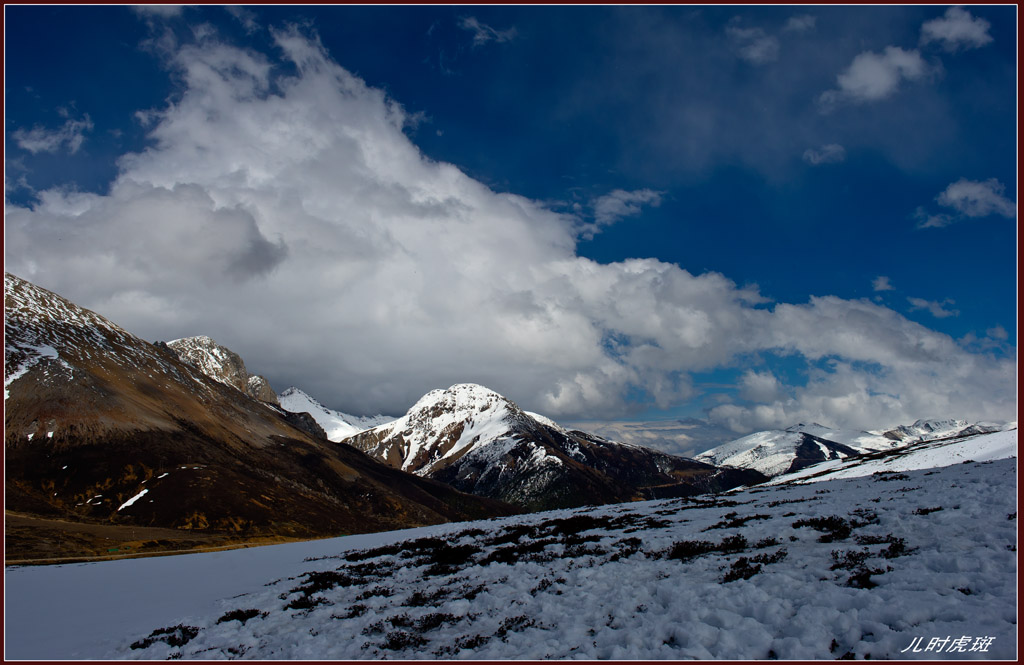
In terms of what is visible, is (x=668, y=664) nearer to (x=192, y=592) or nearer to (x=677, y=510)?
(x=192, y=592)

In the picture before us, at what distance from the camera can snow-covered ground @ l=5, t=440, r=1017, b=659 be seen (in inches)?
416

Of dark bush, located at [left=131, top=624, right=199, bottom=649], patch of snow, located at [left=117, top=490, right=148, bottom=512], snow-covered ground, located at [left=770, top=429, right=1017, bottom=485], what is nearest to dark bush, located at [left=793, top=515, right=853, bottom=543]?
dark bush, located at [left=131, top=624, right=199, bottom=649]

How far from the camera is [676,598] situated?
1343 centimetres

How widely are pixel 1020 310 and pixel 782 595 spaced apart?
9371mm

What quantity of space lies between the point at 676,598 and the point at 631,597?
150 centimetres

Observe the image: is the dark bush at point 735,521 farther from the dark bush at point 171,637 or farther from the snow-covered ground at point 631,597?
the dark bush at point 171,637

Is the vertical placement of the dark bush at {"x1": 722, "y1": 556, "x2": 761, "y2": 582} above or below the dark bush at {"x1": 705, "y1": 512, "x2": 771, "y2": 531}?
above

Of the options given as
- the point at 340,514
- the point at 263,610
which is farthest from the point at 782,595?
the point at 340,514

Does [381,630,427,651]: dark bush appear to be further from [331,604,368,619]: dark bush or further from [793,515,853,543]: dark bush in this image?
[793,515,853,543]: dark bush

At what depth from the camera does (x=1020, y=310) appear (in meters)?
12.4

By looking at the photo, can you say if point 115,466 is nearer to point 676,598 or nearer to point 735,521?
point 735,521

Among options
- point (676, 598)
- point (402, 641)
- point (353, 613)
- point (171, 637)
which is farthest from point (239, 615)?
point (676, 598)

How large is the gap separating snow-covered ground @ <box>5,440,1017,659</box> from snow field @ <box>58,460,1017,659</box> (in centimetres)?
6

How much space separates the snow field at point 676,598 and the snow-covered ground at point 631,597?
63 mm
